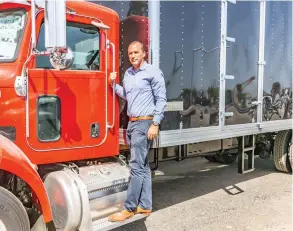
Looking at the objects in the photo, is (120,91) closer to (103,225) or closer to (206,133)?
(103,225)

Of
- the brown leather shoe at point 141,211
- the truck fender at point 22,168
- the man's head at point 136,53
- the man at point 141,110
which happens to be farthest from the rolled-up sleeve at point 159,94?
the truck fender at point 22,168

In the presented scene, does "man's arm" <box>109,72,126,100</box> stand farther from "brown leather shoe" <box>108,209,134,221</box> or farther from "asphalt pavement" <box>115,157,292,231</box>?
"asphalt pavement" <box>115,157,292,231</box>

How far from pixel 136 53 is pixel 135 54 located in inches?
0.6

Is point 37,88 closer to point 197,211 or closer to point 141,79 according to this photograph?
point 141,79

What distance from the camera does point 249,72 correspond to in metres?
5.71

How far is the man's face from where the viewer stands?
3.90 m

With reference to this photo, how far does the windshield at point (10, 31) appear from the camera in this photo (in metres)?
3.33

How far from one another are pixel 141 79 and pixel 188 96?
91 cm

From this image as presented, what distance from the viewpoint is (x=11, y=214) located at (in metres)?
3.08

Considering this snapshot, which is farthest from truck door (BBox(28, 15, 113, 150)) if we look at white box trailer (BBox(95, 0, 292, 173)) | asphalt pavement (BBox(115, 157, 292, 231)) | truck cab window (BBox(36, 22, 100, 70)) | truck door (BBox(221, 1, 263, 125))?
truck door (BBox(221, 1, 263, 125))

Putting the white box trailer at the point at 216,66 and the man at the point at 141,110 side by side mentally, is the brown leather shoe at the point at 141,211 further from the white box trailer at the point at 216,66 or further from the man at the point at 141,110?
the white box trailer at the point at 216,66

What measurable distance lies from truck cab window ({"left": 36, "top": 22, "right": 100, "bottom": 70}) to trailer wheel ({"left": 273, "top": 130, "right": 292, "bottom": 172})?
4.67m

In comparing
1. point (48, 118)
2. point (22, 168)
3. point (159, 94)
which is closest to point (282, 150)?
point (159, 94)

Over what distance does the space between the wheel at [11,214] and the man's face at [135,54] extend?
1720 millimetres
